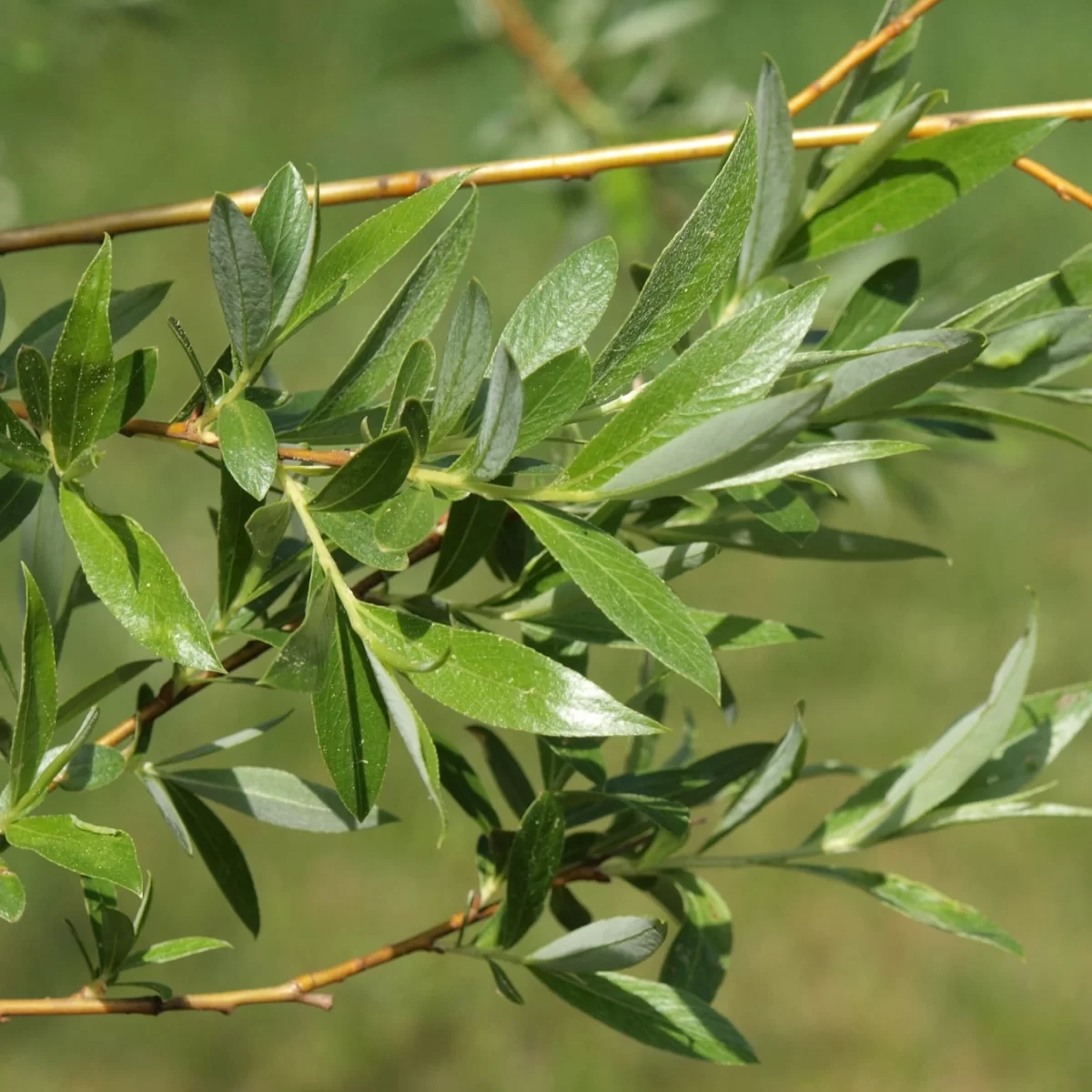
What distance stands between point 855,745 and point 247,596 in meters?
2.41

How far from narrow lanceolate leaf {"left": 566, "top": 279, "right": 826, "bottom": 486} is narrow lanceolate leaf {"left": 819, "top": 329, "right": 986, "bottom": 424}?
26mm

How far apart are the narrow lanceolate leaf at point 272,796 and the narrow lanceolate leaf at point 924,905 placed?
0.73 feet

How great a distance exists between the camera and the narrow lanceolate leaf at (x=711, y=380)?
0.39 metres

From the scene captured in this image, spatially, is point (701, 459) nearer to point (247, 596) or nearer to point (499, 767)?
point (247, 596)

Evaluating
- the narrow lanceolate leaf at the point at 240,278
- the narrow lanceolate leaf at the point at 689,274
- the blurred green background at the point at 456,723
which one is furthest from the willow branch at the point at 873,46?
the blurred green background at the point at 456,723

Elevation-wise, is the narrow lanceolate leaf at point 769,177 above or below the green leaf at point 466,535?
above

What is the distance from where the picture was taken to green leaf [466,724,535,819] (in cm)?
65

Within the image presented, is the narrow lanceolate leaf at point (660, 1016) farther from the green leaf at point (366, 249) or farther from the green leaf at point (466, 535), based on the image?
the green leaf at point (366, 249)

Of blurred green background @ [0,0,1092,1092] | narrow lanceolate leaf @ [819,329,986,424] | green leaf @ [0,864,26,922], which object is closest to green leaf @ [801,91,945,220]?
narrow lanceolate leaf @ [819,329,986,424]

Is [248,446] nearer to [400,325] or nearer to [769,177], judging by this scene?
[400,325]

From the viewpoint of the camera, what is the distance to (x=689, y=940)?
1.95ft

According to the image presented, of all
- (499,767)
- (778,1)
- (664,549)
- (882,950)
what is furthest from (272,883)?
(778,1)

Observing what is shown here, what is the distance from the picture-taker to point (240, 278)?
16.4 inches

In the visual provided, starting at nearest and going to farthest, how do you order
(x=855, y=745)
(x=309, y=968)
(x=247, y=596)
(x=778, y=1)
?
(x=247, y=596) → (x=309, y=968) → (x=855, y=745) → (x=778, y=1)
